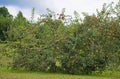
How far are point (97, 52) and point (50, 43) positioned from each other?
7.15 feet

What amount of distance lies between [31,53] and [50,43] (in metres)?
1.00

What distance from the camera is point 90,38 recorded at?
17.7m

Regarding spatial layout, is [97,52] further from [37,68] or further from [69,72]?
[37,68]

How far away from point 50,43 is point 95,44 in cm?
205

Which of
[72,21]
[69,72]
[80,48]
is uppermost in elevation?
[72,21]

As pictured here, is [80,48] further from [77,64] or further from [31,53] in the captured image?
[31,53]

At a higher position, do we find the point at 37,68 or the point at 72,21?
the point at 72,21

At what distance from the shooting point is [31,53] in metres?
18.0

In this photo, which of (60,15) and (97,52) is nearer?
(97,52)

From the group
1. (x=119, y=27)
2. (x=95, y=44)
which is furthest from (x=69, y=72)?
(x=119, y=27)

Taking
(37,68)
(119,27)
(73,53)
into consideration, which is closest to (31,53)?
(37,68)

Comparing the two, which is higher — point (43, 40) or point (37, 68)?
point (43, 40)

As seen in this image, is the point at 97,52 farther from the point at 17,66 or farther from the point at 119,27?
the point at 17,66

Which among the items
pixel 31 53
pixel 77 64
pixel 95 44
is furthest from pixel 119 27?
pixel 31 53
